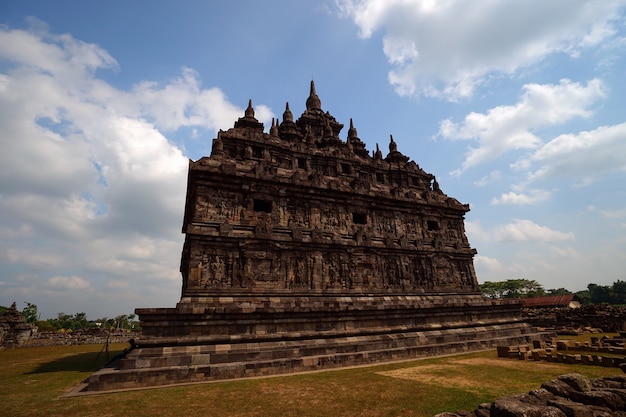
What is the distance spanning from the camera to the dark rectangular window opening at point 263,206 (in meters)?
18.3

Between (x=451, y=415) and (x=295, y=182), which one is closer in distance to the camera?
(x=451, y=415)

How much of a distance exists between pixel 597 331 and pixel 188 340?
100ft

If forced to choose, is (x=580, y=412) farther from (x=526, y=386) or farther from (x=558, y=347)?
(x=558, y=347)

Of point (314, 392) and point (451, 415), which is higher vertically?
point (451, 415)

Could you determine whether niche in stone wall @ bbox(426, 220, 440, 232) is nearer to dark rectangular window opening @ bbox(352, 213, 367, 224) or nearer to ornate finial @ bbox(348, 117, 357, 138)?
dark rectangular window opening @ bbox(352, 213, 367, 224)

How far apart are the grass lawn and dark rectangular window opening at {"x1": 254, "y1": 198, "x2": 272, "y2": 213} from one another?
9682 millimetres

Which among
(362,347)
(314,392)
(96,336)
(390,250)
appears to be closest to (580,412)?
(314,392)

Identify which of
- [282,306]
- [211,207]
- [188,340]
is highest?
[211,207]

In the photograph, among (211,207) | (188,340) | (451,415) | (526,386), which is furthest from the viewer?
(211,207)

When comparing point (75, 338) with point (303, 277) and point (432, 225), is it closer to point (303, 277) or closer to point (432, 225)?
point (303, 277)

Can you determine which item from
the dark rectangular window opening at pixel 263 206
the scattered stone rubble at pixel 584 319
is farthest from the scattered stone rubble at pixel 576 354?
the dark rectangular window opening at pixel 263 206

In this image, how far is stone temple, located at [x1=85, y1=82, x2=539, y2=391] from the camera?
39.5 feet

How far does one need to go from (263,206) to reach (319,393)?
11.9m

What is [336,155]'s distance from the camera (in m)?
24.4
